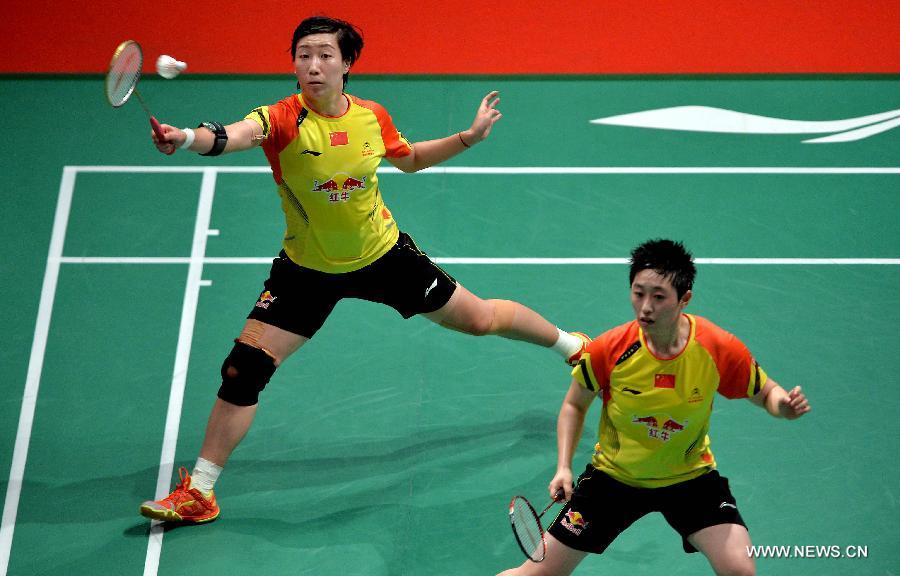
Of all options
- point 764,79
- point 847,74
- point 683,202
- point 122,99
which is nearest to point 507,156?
point 683,202

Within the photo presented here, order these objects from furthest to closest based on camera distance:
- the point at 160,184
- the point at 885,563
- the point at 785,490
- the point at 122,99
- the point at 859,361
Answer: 1. the point at 160,184
2. the point at 859,361
3. the point at 785,490
4. the point at 885,563
5. the point at 122,99

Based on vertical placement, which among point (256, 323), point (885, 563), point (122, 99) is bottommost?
point (885, 563)

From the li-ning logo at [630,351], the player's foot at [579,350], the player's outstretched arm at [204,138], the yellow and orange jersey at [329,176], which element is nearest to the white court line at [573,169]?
the player's foot at [579,350]

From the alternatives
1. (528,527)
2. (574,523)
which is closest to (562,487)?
(528,527)

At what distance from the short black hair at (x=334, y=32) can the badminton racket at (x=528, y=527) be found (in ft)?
7.97

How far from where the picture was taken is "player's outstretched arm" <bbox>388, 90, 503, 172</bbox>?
6.60 m

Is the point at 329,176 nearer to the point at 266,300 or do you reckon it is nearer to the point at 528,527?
the point at 266,300

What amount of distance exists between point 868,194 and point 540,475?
3.24 metres

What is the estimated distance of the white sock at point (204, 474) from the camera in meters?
6.52

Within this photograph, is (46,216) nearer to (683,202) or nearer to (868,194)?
(683,202)

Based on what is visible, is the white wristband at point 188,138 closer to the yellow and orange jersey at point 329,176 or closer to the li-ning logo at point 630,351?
the yellow and orange jersey at point 329,176

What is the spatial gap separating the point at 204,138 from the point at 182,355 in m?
2.25

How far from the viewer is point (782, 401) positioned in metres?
5.10

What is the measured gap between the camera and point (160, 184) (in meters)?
8.73
